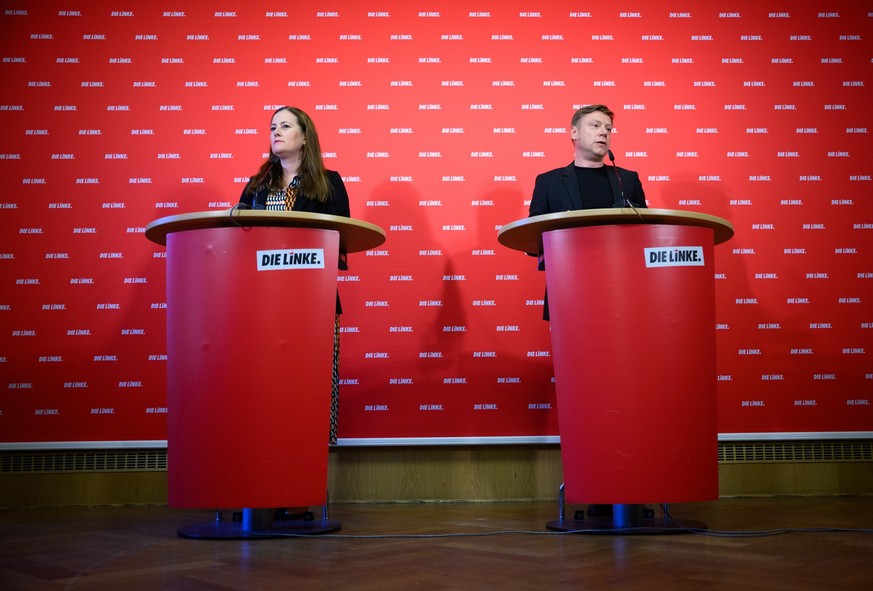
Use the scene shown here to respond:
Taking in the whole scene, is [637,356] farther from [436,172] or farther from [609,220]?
[436,172]

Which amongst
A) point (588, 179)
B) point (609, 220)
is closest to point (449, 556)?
point (609, 220)

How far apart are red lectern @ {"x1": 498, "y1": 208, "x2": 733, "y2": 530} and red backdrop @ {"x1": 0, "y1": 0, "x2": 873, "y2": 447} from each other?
1.39 metres

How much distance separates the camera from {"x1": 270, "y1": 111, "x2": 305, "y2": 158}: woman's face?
9.72 feet

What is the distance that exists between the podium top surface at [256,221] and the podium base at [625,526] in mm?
1174

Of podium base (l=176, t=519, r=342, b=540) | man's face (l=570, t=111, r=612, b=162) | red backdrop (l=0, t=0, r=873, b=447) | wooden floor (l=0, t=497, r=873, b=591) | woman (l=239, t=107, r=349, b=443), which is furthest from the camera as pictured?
red backdrop (l=0, t=0, r=873, b=447)

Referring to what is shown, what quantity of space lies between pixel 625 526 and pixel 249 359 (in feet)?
4.37

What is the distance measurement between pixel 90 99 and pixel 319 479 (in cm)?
268

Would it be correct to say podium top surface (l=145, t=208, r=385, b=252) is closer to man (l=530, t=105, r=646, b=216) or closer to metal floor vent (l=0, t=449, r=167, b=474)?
man (l=530, t=105, r=646, b=216)

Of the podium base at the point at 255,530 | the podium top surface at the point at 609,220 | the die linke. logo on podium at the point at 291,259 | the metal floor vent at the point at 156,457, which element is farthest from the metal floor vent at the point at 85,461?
the podium top surface at the point at 609,220

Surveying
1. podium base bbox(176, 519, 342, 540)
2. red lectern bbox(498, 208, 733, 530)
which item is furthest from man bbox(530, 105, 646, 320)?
podium base bbox(176, 519, 342, 540)

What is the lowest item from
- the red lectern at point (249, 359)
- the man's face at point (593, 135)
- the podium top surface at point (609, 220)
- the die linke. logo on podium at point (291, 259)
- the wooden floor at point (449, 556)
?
the wooden floor at point (449, 556)

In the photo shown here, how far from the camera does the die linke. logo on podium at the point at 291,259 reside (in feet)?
7.48

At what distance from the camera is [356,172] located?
3.90 metres

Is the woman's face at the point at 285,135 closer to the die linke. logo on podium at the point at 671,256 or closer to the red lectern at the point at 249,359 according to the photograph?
the red lectern at the point at 249,359
